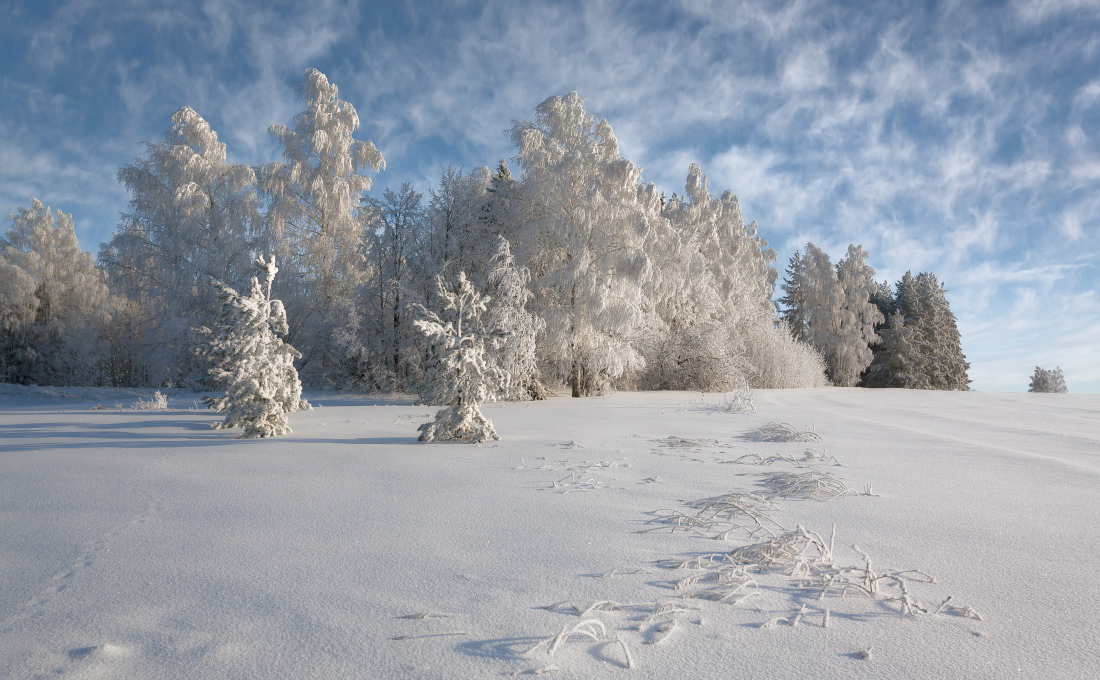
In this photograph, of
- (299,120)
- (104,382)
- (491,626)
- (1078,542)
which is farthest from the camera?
(104,382)

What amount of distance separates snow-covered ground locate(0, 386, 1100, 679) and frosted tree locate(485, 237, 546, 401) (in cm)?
696

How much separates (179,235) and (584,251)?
41.8 ft

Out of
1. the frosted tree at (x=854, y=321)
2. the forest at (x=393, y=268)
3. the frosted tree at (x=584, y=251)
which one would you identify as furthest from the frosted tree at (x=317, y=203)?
the frosted tree at (x=854, y=321)

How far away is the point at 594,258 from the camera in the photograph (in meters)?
13.3

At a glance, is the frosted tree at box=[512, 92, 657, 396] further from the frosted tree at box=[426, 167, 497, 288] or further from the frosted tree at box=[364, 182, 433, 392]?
the frosted tree at box=[364, 182, 433, 392]

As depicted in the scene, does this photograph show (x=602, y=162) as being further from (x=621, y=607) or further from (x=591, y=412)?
(x=621, y=607)

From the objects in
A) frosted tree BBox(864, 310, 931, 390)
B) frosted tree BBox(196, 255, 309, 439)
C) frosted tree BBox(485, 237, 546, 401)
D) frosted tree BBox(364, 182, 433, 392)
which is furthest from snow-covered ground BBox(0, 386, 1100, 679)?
frosted tree BBox(864, 310, 931, 390)

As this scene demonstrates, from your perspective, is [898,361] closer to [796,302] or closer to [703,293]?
A: [796,302]

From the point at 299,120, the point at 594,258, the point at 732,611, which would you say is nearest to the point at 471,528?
the point at 732,611

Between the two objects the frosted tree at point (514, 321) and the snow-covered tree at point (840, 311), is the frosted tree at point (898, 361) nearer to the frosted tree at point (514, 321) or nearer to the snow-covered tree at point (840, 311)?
the snow-covered tree at point (840, 311)

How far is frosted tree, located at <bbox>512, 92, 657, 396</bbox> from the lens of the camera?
1275 cm

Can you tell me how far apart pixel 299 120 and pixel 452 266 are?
9.24 m

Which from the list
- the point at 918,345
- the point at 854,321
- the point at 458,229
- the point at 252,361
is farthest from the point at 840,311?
the point at 252,361

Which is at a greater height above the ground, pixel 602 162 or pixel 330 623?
pixel 602 162
